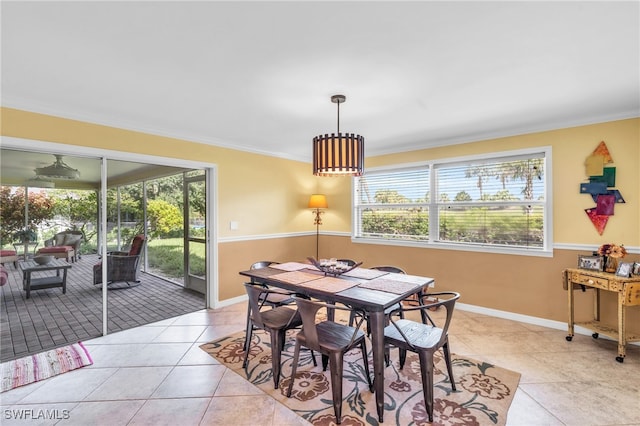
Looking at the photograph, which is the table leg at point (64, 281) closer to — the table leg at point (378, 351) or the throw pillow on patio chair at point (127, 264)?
the throw pillow on patio chair at point (127, 264)

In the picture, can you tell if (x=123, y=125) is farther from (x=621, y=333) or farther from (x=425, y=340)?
(x=621, y=333)

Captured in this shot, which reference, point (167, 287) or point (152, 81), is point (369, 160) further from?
point (167, 287)

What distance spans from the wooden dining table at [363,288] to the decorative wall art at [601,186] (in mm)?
2199

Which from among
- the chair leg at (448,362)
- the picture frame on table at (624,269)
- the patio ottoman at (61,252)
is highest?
the patio ottoman at (61,252)

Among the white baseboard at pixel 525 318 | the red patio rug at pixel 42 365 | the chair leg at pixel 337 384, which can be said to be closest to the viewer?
the chair leg at pixel 337 384

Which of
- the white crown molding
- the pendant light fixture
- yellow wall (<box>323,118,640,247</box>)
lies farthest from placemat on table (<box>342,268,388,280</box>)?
the white crown molding

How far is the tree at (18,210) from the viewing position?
276cm

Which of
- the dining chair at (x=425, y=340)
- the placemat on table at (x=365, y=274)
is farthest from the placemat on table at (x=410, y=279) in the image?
the dining chair at (x=425, y=340)

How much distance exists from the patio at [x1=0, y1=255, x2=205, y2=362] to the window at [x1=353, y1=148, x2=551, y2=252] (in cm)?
320

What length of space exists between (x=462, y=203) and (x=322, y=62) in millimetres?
3011

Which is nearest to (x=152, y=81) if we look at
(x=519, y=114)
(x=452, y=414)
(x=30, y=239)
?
(x=30, y=239)

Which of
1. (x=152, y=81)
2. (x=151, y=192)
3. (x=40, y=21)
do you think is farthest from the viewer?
(x=151, y=192)

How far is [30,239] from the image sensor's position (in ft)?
9.78

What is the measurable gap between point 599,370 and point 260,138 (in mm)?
4347
